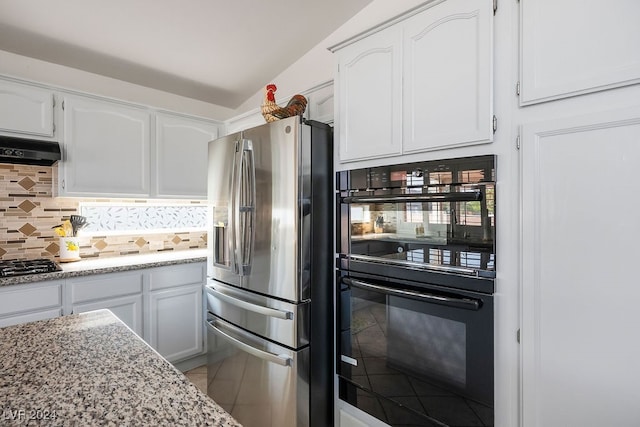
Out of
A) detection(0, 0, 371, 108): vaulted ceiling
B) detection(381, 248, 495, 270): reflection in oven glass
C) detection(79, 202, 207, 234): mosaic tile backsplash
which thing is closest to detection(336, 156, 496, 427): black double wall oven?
detection(381, 248, 495, 270): reflection in oven glass

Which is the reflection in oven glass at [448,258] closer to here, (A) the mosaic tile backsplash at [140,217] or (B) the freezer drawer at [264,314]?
(B) the freezer drawer at [264,314]

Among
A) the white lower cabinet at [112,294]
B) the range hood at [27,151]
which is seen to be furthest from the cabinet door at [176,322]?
the range hood at [27,151]

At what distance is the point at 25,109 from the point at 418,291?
2882 millimetres

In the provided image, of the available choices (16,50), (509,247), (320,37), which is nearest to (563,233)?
(509,247)

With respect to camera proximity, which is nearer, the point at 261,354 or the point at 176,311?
the point at 261,354

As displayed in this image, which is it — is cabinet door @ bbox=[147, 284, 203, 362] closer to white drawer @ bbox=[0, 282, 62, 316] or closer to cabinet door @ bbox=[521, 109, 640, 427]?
white drawer @ bbox=[0, 282, 62, 316]

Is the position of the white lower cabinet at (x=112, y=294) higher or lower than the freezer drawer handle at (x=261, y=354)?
higher

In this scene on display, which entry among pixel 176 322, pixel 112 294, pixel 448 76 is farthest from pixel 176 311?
pixel 448 76

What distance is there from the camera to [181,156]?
3109 millimetres

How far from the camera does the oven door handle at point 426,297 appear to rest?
49.8 inches

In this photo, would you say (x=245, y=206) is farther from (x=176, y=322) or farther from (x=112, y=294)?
(x=176, y=322)

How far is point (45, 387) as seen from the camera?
0.68 m

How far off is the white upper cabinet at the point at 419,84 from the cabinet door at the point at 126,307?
200 centimetres

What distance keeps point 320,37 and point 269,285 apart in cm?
223
